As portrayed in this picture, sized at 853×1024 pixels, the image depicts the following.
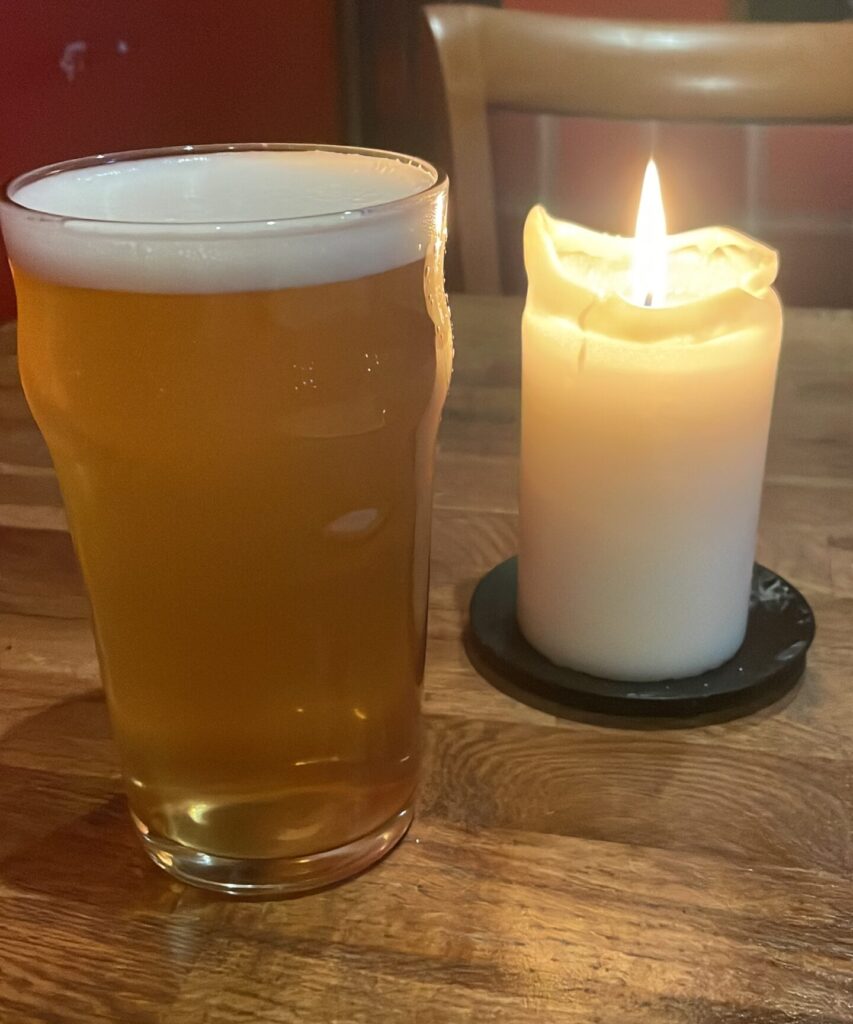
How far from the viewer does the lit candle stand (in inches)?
18.3

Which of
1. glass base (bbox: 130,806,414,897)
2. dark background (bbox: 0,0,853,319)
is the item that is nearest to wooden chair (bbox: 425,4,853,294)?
dark background (bbox: 0,0,853,319)

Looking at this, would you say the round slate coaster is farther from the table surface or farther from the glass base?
the glass base

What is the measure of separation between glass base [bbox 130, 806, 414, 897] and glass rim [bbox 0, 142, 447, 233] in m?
0.24

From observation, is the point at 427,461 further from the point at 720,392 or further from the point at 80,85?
the point at 80,85

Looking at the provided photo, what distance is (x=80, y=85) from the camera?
1.27 m

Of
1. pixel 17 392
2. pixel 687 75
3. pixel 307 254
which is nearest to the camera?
pixel 307 254

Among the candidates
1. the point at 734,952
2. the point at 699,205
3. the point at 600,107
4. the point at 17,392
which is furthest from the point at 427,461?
the point at 699,205

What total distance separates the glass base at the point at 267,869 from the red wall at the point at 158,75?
83cm

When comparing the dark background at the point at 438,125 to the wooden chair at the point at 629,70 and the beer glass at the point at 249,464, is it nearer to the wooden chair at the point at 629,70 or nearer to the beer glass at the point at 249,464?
the wooden chair at the point at 629,70

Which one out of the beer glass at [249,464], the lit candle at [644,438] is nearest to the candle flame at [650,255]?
the lit candle at [644,438]

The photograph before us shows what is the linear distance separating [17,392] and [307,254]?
0.64 m

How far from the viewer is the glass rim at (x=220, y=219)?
0.33 metres

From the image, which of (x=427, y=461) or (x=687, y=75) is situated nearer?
(x=427, y=461)

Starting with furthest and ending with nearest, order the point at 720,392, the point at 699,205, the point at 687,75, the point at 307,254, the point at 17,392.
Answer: the point at 699,205, the point at 687,75, the point at 17,392, the point at 720,392, the point at 307,254
